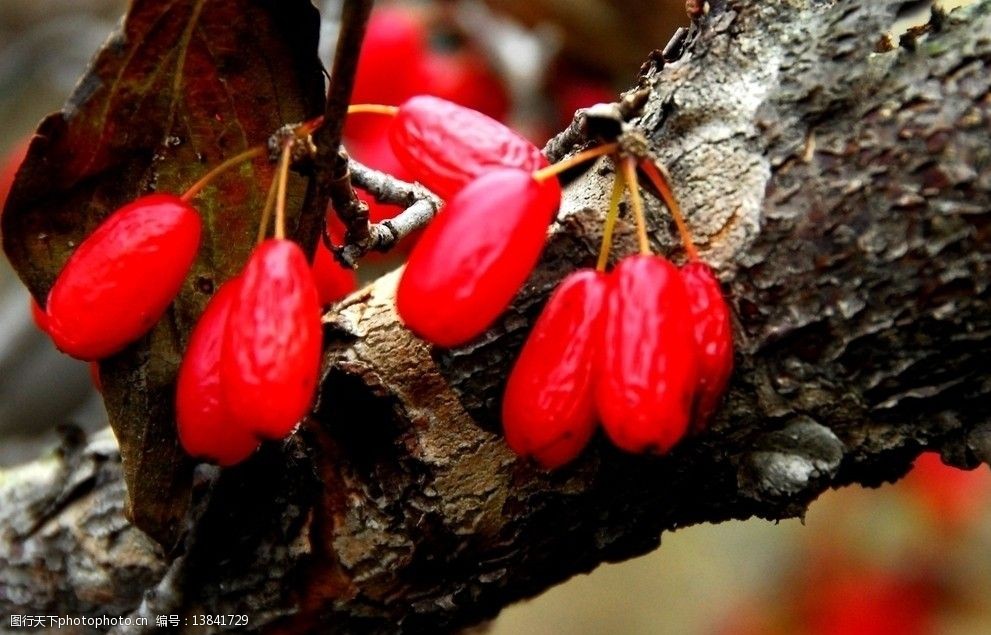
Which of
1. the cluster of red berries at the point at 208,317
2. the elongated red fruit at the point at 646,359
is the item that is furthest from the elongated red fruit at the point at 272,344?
the elongated red fruit at the point at 646,359

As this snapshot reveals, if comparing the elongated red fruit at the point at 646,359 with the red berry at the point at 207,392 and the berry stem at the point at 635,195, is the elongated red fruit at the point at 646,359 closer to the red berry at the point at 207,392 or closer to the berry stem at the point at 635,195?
the berry stem at the point at 635,195

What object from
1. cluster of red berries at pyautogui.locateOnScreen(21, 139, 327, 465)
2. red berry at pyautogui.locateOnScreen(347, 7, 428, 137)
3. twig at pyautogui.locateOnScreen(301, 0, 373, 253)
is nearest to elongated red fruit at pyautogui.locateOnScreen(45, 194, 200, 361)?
cluster of red berries at pyautogui.locateOnScreen(21, 139, 327, 465)

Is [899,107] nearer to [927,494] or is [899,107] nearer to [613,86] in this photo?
[613,86]

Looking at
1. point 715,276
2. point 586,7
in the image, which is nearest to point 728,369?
point 715,276

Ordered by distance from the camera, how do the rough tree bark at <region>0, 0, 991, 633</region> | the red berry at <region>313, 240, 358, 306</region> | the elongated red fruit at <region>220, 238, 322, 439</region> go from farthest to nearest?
the red berry at <region>313, 240, 358, 306</region> → the rough tree bark at <region>0, 0, 991, 633</region> → the elongated red fruit at <region>220, 238, 322, 439</region>

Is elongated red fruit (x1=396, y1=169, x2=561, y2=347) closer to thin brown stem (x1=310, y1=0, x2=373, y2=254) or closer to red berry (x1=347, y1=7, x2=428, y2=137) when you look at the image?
thin brown stem (x1=310, y1=0, x2=373, y2=254)
